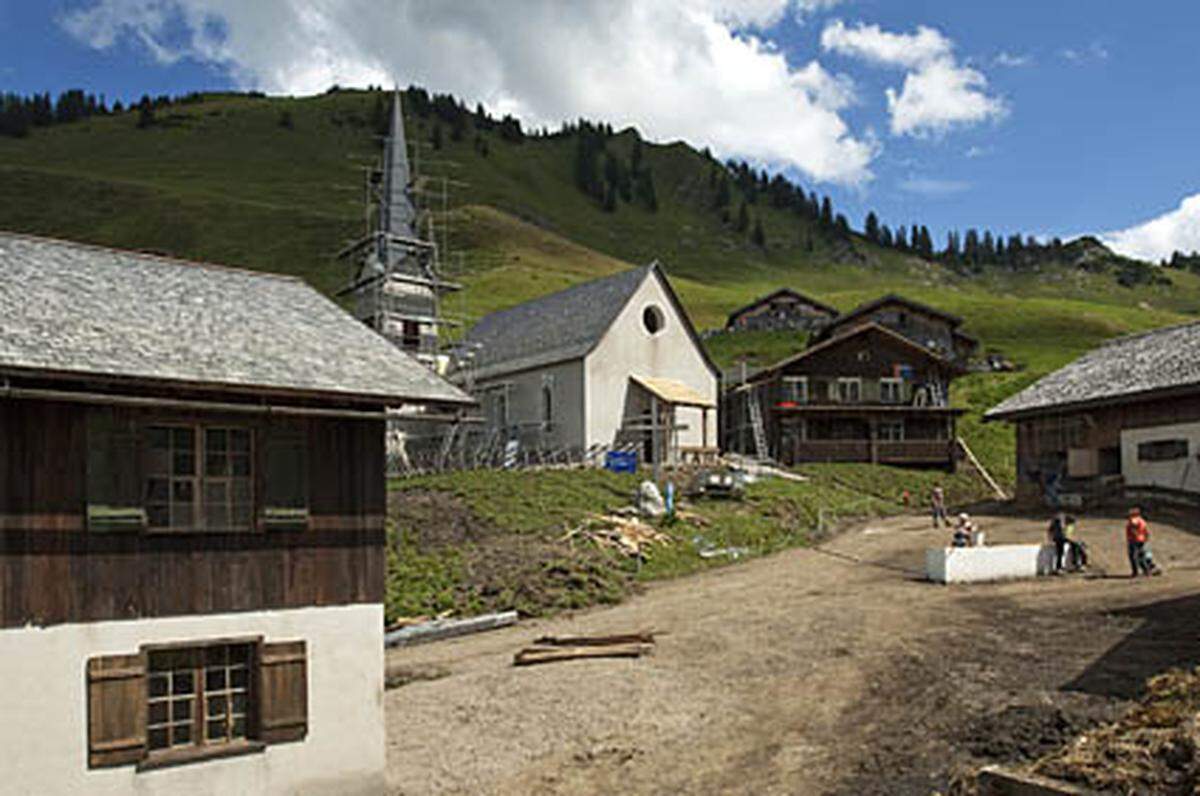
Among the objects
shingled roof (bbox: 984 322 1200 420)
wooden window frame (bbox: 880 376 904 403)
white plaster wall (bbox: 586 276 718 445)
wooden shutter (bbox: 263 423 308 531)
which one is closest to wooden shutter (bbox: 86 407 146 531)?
wooden shutter (bbox: 263 423 308 531)

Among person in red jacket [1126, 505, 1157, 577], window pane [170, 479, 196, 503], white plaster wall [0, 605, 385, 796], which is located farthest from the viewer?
person in red jacket [1126, 505, 1157, 577]

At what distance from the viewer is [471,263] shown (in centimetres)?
13000

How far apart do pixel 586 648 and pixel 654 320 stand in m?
31.1

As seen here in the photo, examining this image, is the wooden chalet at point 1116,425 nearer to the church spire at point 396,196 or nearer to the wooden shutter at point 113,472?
the wooden shutter at point 113,472

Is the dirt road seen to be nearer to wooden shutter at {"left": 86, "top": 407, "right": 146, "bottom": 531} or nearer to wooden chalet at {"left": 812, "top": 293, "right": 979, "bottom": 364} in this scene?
wooden shutter at {"left": 86, "top": 407, "right": 146, "bottom": 531}

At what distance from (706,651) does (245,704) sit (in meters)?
10.9

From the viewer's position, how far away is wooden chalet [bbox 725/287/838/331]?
10275 centimetres

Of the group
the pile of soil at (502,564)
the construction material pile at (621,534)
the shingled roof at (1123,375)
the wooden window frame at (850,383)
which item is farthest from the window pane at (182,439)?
the wooden window frame at (850,383)

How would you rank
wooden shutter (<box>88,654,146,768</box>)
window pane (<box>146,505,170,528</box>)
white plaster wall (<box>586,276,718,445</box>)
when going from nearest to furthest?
wooden shutter (<box>88,654,146,768</box>) < window pane (<box>146,505,170,528</box>) < white plaster wall (<box>586,276,718,445</box>)

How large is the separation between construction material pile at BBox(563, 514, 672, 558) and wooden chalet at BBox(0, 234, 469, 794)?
17.9 m

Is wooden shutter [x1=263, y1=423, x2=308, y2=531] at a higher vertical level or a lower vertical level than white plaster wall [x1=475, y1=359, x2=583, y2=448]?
lower

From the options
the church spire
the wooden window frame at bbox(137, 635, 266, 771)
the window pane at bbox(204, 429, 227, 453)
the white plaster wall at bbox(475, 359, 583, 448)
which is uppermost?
the church spire

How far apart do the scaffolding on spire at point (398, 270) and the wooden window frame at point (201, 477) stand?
40625 millimetres

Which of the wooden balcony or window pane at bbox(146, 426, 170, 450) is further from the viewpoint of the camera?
the wooden balcony
